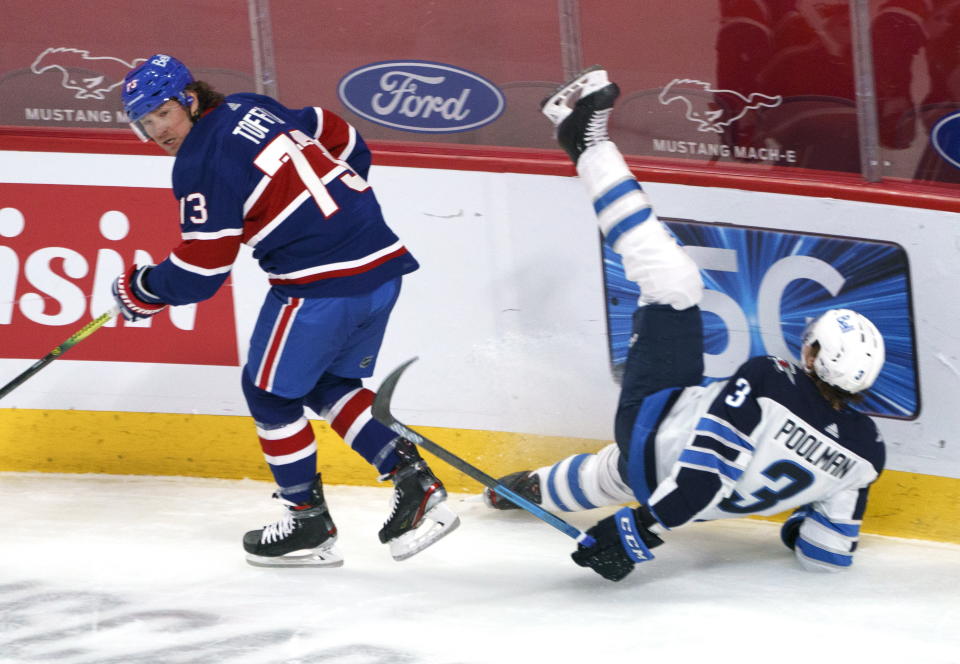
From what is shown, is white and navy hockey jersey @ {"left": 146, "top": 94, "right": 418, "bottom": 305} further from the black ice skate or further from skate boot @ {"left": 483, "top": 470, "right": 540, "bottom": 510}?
skate boot @ {"left": 483, "top": 470, "right": 540, "bottom": 510}

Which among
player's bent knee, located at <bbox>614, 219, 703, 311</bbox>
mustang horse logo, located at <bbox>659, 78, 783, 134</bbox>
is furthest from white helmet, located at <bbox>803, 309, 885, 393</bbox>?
mustang horse logo, located at <bbox>659, 78, 783, 134</bbox>

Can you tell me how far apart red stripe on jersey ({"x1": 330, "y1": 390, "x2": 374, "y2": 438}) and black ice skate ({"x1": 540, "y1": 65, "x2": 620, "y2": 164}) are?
775 mm

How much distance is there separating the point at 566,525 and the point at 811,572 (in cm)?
61

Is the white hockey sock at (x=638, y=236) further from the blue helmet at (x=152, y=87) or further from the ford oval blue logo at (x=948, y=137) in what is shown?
the blue helmet at (x=152, y=87)

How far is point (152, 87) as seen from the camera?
2.69 m

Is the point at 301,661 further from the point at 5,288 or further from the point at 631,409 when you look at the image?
the point at 5,288

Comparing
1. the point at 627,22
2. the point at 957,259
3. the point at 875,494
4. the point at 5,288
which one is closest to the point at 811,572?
the point at 875,494

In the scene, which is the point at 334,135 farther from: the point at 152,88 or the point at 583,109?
the point at 583,109

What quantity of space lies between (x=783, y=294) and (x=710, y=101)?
57 centimetres

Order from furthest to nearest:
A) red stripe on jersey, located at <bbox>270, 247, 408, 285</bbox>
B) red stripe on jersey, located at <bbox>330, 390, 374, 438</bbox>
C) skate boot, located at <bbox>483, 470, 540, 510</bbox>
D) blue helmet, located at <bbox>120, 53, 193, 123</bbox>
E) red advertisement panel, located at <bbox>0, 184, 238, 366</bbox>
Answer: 1. red advertisement panel, located at <bbox>0, 184, 238, 366</bbox>
2. skate boot, located at <bbox>483, 470, 540, 510</bbox>
3. red stripe on jersey, located at <bbox>330, 390, 374, 438</bbox>
4. red stripe on jersey, located at <bbox>270, 247, 408, 285</bbox>
5. blue helmet, located at <bbox>120, 53, 193, 123</bbox>

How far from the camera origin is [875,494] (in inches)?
127

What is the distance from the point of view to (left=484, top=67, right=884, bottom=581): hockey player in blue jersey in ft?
8.96

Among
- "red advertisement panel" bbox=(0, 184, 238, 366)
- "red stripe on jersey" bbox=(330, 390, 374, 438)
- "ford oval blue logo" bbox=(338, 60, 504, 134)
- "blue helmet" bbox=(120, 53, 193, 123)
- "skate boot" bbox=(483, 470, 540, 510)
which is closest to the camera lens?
"blue helmet" bbox=(120, 53, 193, 123)

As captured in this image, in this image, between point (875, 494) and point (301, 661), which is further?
point (875, 494)
